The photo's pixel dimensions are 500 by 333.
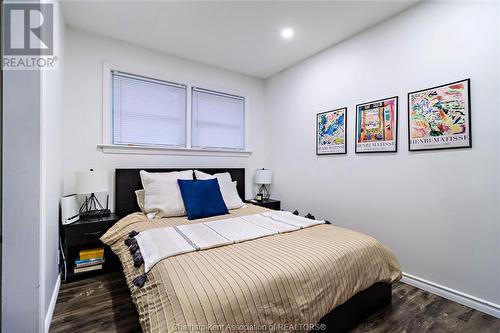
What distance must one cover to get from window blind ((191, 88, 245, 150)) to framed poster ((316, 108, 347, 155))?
1.33 meters

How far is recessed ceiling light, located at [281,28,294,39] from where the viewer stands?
103 inches

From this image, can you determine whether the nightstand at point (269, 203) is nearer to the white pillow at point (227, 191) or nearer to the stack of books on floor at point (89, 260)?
the white pillow at point (227, 191)

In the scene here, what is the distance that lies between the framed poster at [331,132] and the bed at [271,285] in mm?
1265

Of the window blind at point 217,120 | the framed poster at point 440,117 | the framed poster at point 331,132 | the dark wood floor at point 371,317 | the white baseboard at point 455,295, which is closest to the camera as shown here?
the dark wood floor at point 371,317

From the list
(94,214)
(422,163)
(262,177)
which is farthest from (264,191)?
(94,214)

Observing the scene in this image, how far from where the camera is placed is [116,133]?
2848 mm

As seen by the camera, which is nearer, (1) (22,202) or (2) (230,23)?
(1) (22,202)

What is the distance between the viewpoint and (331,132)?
298cm

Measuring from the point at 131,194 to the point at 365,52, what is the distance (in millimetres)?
3205

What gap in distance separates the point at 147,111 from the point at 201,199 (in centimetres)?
144

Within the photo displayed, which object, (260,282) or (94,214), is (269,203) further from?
(260,282)

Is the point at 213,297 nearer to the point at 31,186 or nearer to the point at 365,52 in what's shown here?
the point at 31,186

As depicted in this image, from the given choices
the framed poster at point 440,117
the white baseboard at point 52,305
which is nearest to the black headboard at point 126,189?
the white baseboard at point 52,305

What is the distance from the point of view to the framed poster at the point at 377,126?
237cm
